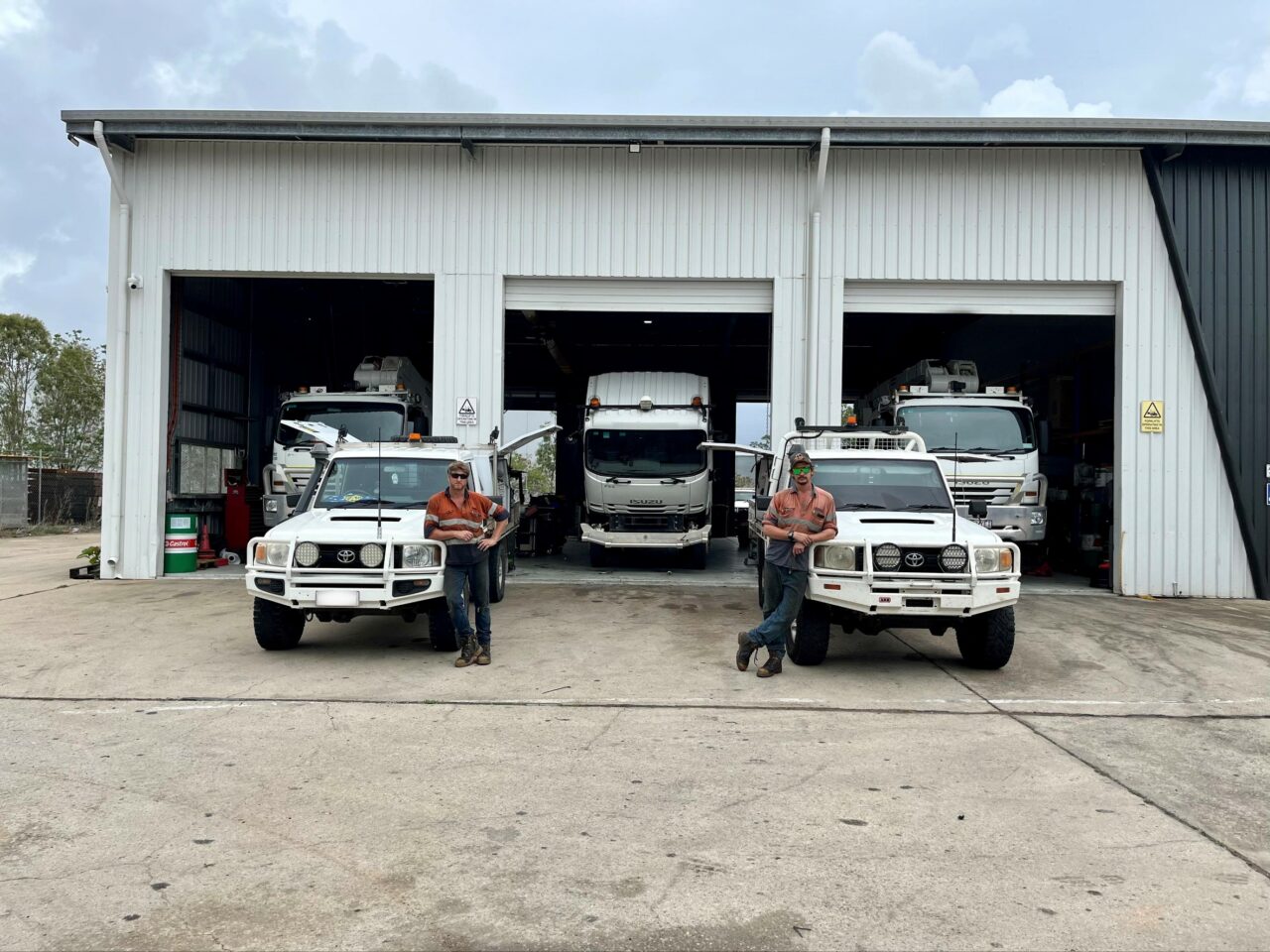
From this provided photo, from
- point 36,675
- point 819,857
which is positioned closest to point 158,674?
point 36,675

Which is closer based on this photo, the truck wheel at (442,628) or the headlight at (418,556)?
the headlight at (418,556)

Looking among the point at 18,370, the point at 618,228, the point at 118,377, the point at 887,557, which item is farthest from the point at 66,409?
the point at 887,557

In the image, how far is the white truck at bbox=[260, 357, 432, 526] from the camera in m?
14.7

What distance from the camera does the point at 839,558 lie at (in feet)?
23.8

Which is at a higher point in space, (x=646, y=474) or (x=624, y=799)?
(x=646, y=474)

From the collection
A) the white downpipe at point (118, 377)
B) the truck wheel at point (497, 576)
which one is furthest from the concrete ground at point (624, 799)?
the white downpipe at point (118, 377)

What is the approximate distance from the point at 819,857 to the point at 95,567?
13907mm

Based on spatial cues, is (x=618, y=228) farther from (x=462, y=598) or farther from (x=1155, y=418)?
(x=1155, y=418)

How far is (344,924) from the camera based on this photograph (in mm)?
3270

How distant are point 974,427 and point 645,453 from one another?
16.3 ft

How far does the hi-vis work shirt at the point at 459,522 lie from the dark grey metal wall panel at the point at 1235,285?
11250 millimetres

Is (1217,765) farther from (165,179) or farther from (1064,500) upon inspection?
(165,179)

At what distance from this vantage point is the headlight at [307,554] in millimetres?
7512

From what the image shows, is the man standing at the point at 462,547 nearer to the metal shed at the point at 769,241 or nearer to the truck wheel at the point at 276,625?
the truck wheel at the point at 276,625
